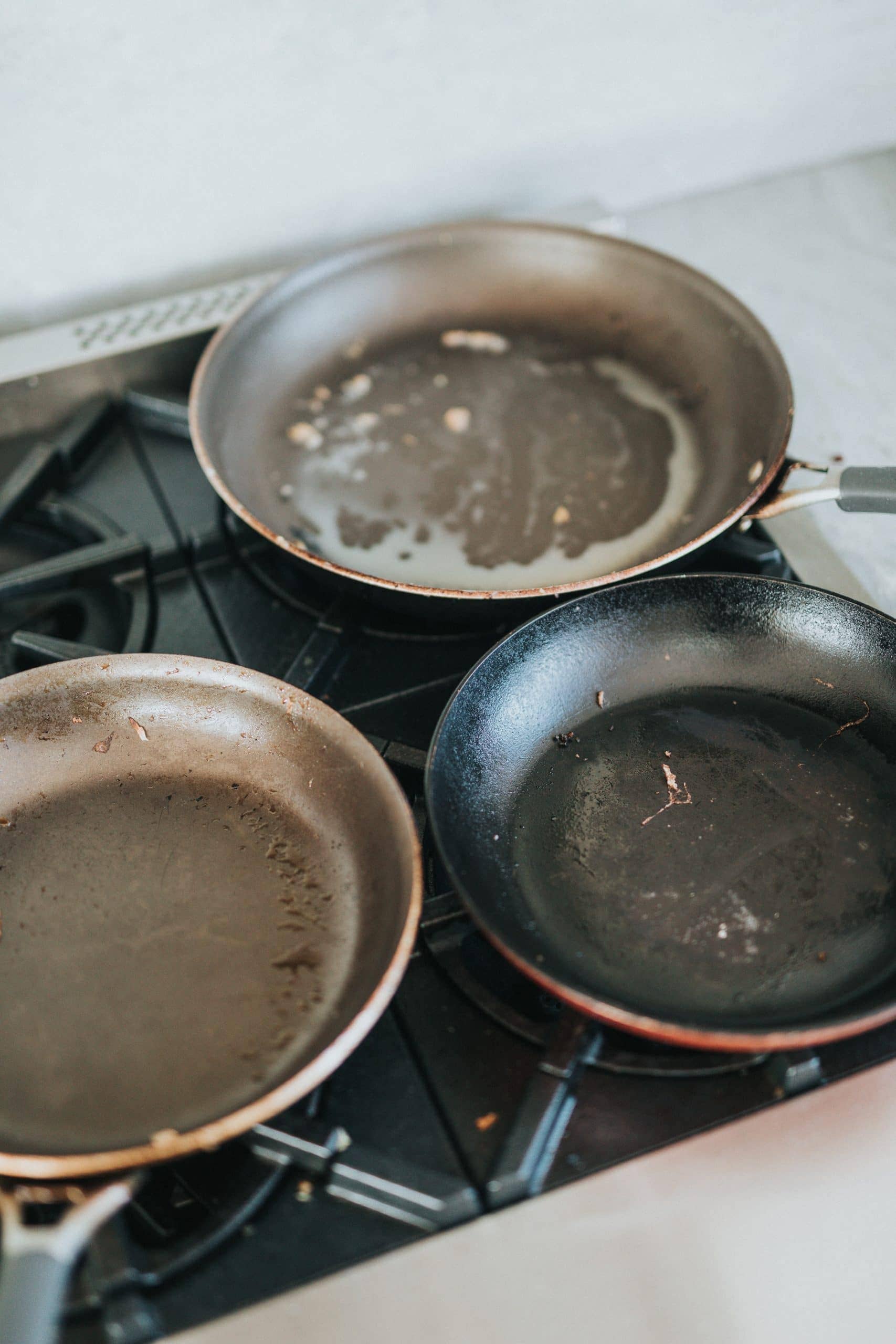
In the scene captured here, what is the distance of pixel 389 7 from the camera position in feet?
2.68

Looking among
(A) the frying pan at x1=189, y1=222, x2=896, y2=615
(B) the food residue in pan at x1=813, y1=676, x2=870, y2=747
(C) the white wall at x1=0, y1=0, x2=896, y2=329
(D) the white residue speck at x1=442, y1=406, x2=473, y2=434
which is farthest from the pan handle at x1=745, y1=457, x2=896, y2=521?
(C) the white wall at x1=0, y1=0, x2=896, y2=329

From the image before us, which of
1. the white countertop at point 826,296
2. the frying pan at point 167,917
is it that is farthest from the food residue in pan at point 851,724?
the frying pan at point 167,917

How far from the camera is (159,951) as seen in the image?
0.54 meters

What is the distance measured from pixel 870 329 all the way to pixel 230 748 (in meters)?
0.67

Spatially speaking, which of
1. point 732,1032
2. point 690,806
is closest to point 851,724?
point 690,806

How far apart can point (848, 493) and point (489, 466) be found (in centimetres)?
28

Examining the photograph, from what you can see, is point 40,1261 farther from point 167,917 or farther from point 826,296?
point 826,296

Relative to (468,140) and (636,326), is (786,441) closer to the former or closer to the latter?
(636,326)

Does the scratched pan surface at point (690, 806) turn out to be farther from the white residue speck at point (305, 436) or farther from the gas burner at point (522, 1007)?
the white residue speck at point (305, 436)

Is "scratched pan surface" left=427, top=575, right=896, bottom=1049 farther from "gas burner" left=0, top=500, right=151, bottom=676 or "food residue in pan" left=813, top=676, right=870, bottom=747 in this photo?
"gas burner" left=0, top=500, right=151, bottom=676

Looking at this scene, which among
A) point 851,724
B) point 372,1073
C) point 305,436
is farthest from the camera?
point 305,436

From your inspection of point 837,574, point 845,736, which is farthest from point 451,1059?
point 837,574

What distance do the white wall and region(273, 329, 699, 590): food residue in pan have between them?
0.17m

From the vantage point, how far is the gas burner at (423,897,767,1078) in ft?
1.62
